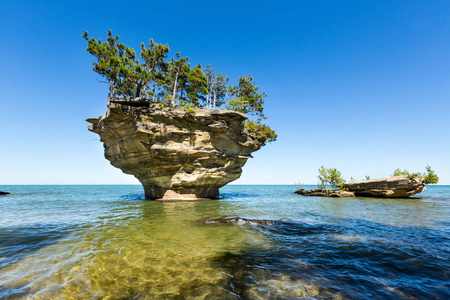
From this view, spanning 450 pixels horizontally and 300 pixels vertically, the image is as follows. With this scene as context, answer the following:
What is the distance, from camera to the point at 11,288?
4.29 m

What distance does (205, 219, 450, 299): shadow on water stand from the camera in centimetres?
432

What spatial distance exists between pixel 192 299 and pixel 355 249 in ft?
20.7

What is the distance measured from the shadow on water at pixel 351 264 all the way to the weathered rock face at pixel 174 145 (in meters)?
16.6

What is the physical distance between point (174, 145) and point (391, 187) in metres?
34.7

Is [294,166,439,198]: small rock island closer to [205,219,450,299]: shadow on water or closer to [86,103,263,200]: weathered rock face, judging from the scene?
[86,103,263,200]: weathered rock face

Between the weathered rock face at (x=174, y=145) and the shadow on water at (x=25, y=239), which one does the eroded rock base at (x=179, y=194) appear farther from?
the shadow on water at (x=25, y=239)

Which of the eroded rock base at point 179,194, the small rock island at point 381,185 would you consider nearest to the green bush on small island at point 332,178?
the small rock island at point 381,185

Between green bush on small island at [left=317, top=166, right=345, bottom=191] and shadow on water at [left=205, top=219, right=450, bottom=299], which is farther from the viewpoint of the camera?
green bush on small island at [left=317, top=166, right=345, bottom=191]

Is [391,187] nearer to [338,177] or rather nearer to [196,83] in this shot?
[338,177]

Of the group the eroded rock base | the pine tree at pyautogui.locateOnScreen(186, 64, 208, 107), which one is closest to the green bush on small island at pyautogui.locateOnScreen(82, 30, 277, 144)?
the pine tree at pyautogui.locateOnScreen(186, 64, 208, 107)

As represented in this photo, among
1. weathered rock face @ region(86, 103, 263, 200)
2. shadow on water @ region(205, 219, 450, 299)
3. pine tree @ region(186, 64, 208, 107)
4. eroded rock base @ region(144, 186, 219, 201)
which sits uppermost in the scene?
pine tree @ region(186, 64, 208, 107)

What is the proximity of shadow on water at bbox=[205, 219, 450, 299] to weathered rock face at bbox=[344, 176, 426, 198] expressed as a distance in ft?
88.1

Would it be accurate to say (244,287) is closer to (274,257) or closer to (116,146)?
(274,257)

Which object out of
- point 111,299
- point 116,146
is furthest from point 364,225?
point 116,146
